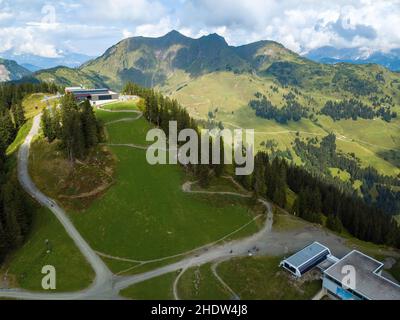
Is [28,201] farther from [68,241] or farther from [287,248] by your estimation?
[287,248]

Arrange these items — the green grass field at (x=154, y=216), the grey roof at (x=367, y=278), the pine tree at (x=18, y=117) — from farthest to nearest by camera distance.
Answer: the pine tree at (x=18, y=117), the green grass field at (x=154, y=216), the grey roof at (x=367, y=278)

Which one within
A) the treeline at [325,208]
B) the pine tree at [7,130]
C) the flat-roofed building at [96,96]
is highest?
the flat-roofed building at [96,96]

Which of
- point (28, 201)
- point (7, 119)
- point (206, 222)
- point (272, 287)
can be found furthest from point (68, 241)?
point (7, 119)

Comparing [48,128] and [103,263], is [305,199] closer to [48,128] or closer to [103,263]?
[103,263]

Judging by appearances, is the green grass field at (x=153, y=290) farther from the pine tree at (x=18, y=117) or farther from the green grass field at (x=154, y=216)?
the pine tree at (x=18, y=117)

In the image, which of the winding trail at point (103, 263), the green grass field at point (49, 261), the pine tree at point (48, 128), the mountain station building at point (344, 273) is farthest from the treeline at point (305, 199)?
the green grass field at point (49, 261)

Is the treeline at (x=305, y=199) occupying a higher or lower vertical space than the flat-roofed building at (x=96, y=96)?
lower
